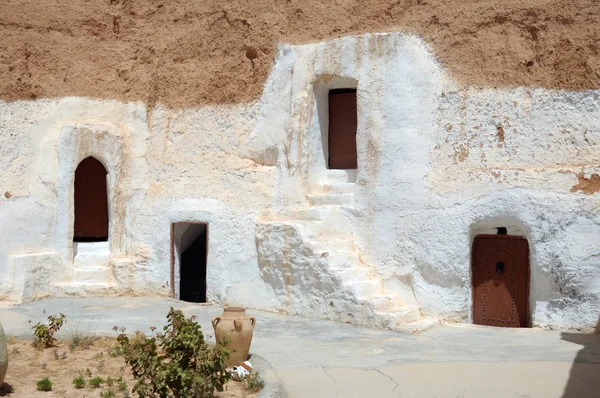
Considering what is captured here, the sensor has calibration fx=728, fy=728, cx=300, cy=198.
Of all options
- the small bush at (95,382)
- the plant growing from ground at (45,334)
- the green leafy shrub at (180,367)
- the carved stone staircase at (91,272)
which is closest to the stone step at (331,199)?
the carved stone staircase at (91,272)

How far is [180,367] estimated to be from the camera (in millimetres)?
6602

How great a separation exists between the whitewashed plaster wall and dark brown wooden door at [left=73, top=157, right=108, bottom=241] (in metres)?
0.71

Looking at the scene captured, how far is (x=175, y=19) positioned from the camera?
14.4 meters

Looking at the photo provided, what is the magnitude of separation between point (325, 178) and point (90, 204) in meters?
5.16

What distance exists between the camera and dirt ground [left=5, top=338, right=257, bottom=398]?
7.32 meters

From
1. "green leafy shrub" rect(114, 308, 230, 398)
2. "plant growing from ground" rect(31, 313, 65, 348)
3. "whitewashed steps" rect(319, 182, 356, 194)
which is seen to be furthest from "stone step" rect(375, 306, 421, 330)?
"plant growing from ground" rect(31, 313, 65, 348)

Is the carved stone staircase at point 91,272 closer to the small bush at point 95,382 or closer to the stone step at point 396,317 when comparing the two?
the stone step at point 396,317

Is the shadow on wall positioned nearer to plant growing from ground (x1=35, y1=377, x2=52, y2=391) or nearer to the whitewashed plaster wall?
the whitewashed plaster wall

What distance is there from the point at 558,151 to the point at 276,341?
5111mm

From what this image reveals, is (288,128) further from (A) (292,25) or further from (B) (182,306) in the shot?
(B) (182,306)

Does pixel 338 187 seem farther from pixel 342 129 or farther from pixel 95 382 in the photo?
pixel 95 382

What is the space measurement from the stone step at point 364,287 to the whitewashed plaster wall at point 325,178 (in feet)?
0.96

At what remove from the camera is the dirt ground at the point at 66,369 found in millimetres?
7316

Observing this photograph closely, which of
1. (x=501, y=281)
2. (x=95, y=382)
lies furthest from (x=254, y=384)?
(x=501, y=281)
